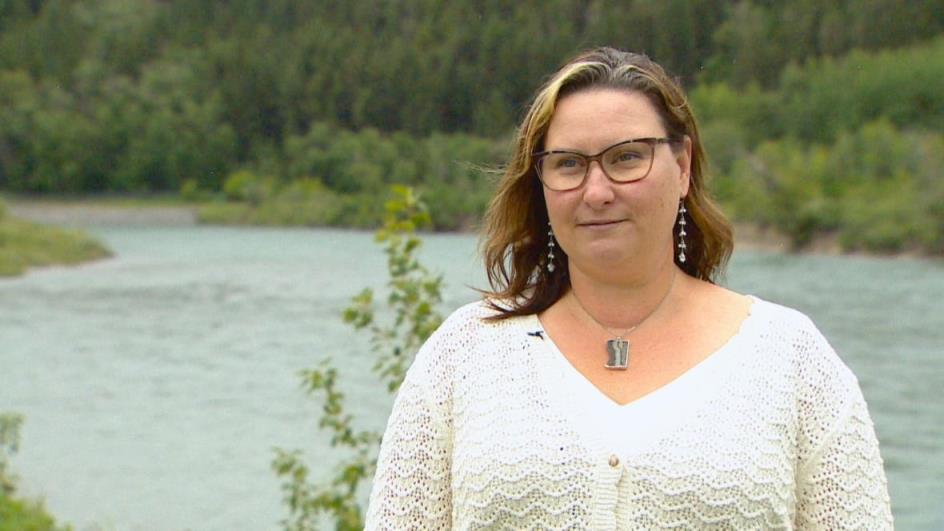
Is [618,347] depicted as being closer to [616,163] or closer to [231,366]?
[616,163]

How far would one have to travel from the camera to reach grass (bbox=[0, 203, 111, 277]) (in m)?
30.5

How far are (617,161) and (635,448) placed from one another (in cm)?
30

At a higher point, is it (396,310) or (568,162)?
(568,162)

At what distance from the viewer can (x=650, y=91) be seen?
1.44 meters

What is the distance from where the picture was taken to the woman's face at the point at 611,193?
142 cm

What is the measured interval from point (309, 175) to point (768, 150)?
13.3m

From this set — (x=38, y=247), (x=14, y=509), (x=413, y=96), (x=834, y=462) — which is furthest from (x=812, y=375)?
(x=38, y=247)

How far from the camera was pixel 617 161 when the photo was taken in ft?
4.67

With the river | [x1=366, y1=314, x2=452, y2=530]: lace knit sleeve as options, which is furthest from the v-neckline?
the river

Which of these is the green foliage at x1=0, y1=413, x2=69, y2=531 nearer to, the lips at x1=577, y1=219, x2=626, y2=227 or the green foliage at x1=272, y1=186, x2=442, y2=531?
the green foliage at x1=272, y1=186, x2=442, y2=531

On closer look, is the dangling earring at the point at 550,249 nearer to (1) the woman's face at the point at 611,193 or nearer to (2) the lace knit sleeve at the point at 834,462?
(1) the woman's face at the point at 611,193

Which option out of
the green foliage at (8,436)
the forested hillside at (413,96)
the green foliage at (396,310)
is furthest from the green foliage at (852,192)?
the green foliage at (396,310)

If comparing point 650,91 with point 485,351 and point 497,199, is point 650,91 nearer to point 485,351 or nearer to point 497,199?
point 497,199

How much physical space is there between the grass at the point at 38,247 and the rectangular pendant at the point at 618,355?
2947cm
